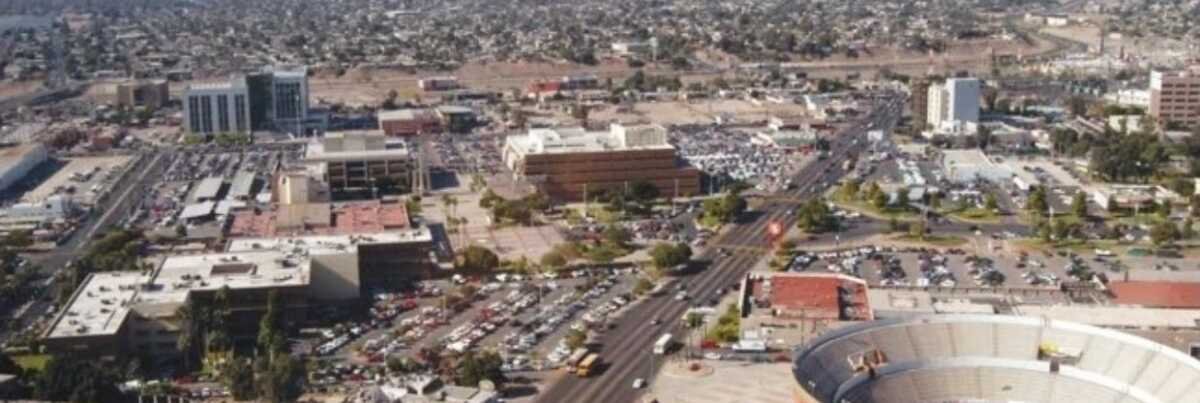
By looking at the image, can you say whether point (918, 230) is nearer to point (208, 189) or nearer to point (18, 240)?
point (208, 189)

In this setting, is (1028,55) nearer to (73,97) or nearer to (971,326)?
(73,97)

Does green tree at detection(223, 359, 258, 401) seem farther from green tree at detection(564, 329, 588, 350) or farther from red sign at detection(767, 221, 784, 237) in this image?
red sign at detection(767, 221, 784, 237)

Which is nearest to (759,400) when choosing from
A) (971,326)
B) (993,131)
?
(971,326)

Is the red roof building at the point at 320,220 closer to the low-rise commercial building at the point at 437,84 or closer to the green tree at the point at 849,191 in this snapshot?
the green tree at the point at 849,191

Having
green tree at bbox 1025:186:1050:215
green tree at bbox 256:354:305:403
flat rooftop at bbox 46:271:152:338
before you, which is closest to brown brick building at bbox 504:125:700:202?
green tree at bbox 1025:186:1050:215

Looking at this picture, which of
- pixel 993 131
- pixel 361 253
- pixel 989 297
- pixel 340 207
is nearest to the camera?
pixel 989 297

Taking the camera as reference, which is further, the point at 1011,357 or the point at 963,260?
the point at 963,260
